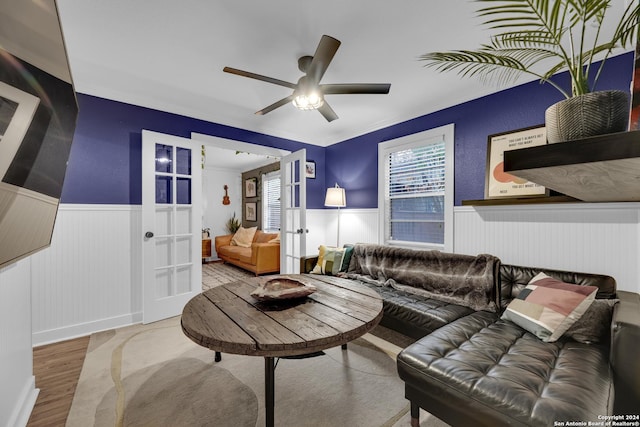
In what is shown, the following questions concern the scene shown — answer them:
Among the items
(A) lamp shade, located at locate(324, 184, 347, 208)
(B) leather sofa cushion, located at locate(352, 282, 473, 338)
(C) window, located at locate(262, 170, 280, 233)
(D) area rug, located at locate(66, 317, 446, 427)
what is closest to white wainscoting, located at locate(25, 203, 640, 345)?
(D) area rug, located at locate(66, 317, 446, 427)

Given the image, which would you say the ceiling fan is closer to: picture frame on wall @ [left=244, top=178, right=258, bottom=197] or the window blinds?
the window blinds

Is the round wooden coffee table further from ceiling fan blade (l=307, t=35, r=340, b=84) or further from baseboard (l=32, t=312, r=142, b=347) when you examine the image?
baseboard (l=32, t=312, r=142, b=347)

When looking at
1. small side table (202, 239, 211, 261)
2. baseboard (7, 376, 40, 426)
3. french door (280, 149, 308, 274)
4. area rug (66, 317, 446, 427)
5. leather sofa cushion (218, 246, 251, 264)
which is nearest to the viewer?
baseboard (7, 376, 40, 426)

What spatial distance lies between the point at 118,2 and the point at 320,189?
3.37 m

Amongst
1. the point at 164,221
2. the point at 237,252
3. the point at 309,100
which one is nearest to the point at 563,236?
the point at 309,100

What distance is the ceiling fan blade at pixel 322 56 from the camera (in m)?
1.69

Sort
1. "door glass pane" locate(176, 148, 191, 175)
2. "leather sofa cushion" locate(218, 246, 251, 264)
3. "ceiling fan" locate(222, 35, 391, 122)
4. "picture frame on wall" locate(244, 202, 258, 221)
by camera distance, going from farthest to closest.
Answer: "picture frame on wall" locate(244, 202, 258, 221) → "leather sofa cushion" locate(218, 246, 251, 264) → "door glass pane" locate(176, 148, 191, 175) → "ceiling fan" locate(222, 35, 391, 122)

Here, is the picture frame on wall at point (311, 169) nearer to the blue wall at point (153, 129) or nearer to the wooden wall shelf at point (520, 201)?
the blue wall at point (153, 129)

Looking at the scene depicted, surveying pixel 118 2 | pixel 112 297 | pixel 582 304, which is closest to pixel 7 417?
pixel 112 297

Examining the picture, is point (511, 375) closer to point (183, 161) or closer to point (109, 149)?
point (183, 161)

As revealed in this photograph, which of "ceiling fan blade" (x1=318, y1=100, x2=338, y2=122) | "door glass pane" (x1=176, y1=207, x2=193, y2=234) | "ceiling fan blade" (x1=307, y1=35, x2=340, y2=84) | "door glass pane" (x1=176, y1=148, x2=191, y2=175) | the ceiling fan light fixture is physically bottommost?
"door glass pane" (x1=176, y1=207, x2=193, y2=234)

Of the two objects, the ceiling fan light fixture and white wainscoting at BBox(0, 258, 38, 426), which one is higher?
the ceiling fan light fixture

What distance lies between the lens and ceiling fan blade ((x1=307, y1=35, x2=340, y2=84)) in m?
1.69

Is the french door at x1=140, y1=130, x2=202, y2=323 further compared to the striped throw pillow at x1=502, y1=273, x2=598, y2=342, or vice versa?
the french door at x1=140, y1=130, x2=202, y2=323
